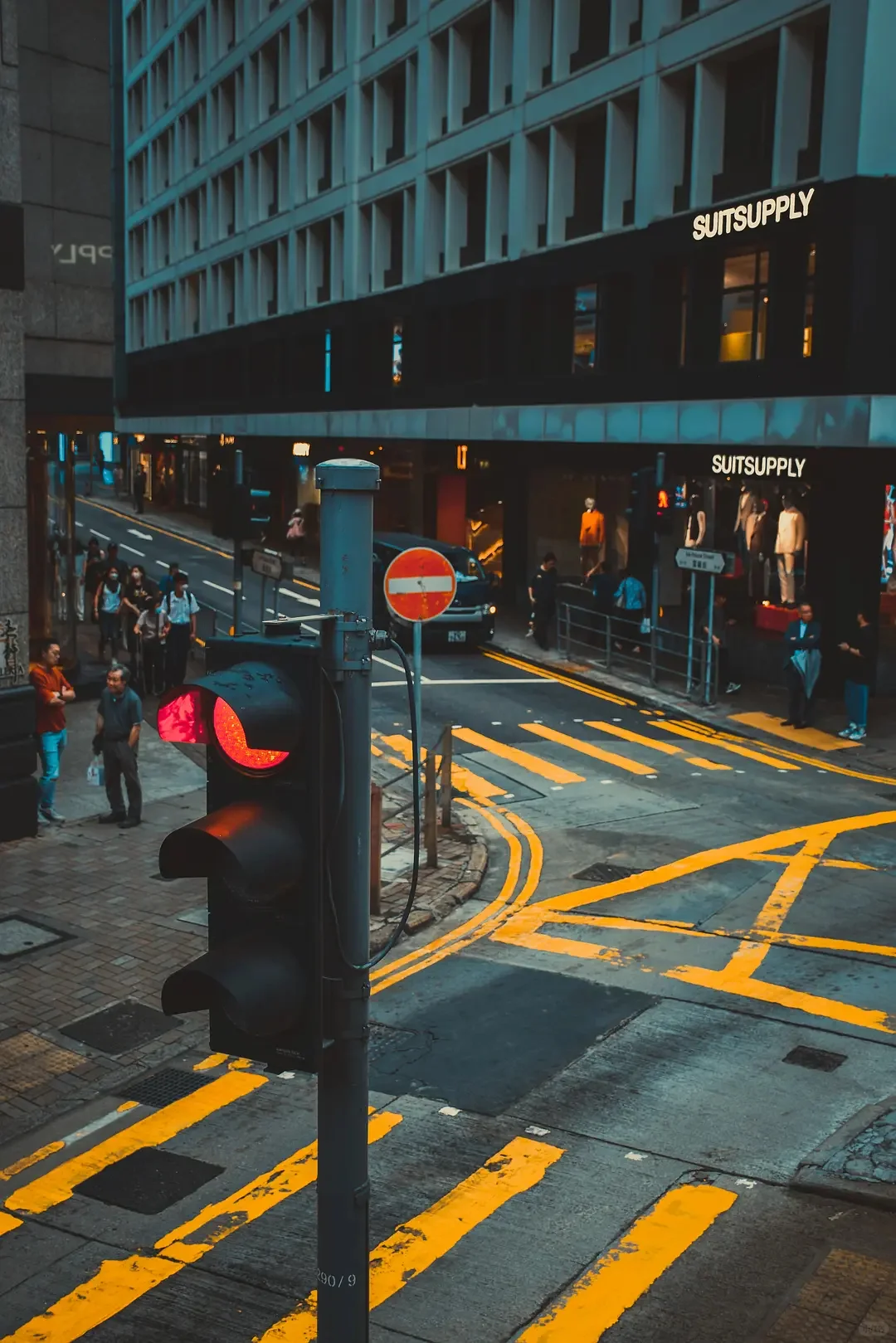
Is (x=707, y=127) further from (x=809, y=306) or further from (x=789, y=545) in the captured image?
(x=789, y=545)

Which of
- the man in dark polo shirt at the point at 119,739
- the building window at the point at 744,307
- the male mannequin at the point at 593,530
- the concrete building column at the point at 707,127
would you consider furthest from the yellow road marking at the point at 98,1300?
the male mannequin at the point at 593,530

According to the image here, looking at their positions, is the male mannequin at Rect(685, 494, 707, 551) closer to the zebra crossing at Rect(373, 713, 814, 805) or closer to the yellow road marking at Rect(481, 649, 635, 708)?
the yellow road marking at Rect(481, 649, 635, 708)

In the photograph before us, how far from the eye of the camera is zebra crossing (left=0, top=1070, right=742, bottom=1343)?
6918 millimetres

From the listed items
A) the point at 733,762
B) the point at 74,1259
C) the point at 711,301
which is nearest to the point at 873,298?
the point at 711,301

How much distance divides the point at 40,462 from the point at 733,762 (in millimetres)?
12208

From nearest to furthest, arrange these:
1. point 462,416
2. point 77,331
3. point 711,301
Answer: point 77,331, point 711,301, point 462,416

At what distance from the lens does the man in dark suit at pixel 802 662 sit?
23328 millimetres

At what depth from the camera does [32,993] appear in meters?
11.6

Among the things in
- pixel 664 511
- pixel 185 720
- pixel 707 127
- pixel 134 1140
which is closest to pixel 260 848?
pixel 185 720

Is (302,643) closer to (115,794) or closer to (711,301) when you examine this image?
(115,794)

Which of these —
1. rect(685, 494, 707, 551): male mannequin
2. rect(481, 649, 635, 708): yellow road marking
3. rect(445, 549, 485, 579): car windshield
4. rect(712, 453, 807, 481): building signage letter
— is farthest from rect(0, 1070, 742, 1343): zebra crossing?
rect(685, 494, 707, 551): male mannequin

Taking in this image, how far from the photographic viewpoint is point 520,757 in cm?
2133

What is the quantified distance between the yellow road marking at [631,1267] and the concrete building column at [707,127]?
24.1 meters

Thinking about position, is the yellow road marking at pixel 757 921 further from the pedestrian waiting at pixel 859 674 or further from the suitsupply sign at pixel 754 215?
the suitsupply sign at pixel 754 215
